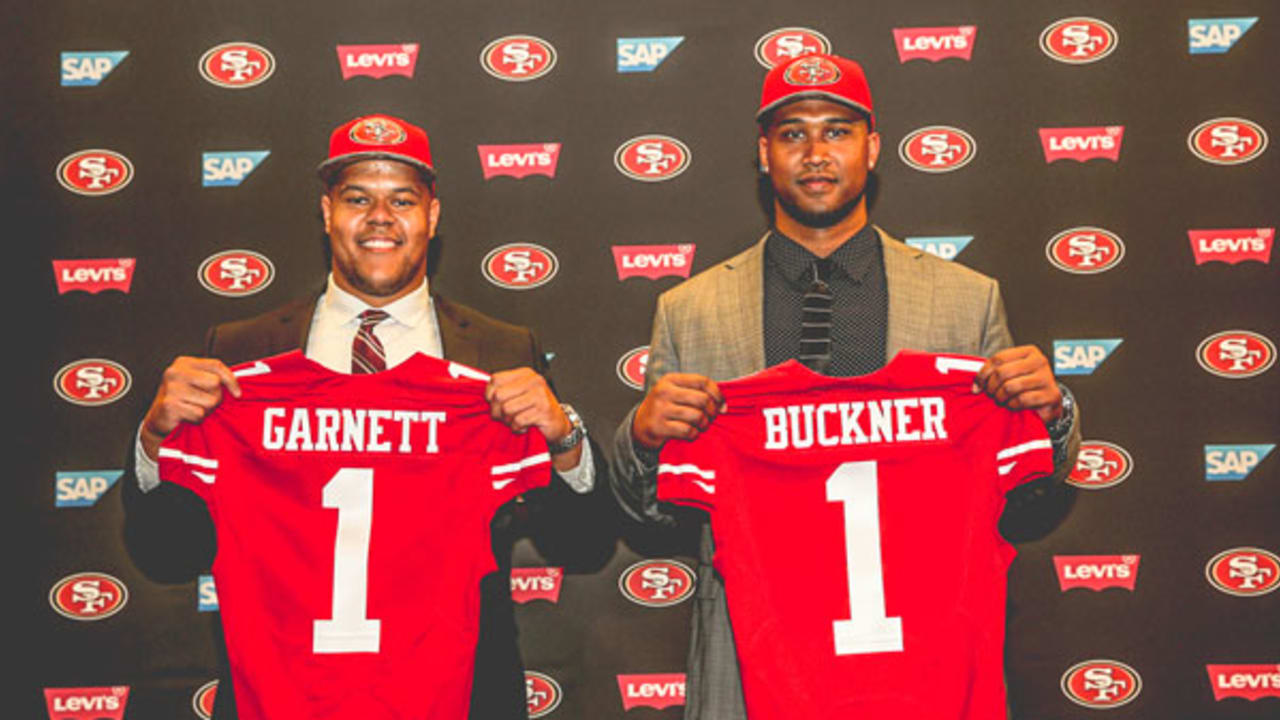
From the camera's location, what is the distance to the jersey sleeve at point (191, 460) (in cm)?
217

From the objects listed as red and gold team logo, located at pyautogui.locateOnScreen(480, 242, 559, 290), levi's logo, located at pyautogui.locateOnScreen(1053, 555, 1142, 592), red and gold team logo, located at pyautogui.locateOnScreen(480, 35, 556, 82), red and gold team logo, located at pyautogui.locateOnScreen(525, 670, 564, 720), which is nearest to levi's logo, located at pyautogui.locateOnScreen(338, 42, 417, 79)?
red and gold team logo, located at pyautogui.locateOnScreen(480, 35, 556, 82)

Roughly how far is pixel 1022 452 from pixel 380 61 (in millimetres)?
2383

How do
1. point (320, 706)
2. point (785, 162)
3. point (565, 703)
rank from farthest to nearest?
point (565, 703), point (785, 162), point (320, 706)

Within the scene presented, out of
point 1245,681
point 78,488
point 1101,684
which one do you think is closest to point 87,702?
point 78,488

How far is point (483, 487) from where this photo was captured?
7.36 ft

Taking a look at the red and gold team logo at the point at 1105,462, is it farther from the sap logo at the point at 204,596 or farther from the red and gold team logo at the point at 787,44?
the sap logo at the point at 204,596

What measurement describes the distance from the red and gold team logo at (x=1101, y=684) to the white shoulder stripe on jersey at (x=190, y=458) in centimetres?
258

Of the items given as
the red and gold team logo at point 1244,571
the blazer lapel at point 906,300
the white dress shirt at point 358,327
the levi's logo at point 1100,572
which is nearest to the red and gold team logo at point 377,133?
the white dress shirt at point 358,327

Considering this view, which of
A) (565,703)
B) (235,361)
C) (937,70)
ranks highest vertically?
(937,70)

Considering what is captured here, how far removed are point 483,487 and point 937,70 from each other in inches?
82.2

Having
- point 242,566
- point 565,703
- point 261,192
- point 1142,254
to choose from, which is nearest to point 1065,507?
point 1142,254

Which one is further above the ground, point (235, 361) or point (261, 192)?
point (261, 192)

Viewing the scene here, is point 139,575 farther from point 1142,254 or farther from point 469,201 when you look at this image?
point 1142,254

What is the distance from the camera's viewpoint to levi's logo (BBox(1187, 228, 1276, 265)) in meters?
3.21
